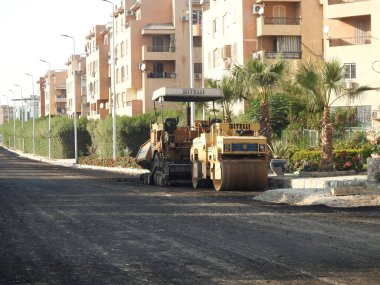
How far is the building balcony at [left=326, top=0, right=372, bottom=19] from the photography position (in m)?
54.3

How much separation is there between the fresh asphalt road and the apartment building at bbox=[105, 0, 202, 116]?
6582cm

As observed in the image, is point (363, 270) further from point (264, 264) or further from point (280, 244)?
point (280, 244)

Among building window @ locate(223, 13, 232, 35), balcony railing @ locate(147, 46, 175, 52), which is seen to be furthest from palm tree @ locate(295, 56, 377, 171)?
balcony railing @ locate(147, 46, 175, 52)

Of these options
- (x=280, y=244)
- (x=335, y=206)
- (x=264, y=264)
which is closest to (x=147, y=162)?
(x=335, y=206)

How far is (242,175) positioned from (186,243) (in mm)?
13659

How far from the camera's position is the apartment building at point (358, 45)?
49.8 m

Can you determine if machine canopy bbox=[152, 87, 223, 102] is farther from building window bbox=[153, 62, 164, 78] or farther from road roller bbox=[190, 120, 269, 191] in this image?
building window bbox=[153, 62, 164, 78]

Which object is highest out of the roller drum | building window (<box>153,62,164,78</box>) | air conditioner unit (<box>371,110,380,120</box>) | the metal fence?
building window (<box>153,62,164,78</box>)

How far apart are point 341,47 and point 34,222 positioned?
127ft

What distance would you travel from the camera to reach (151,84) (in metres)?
88.1

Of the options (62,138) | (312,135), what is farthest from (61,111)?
(312,135)

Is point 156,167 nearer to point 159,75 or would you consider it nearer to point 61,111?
point 159,75

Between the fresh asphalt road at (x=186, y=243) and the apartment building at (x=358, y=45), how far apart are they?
92.6 ft

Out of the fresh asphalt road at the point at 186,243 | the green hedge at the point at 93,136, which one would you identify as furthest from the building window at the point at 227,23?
the fresh asphalt road at the point at 186,243
